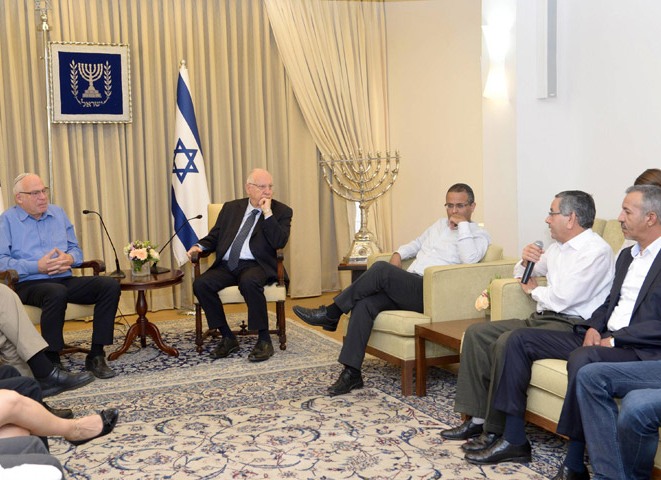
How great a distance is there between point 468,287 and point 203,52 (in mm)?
3965

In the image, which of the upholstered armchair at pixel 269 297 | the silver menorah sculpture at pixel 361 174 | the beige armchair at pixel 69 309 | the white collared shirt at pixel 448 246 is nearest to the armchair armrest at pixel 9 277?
the beige armchair at pixel 69 309

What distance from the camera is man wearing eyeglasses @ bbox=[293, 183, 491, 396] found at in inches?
196

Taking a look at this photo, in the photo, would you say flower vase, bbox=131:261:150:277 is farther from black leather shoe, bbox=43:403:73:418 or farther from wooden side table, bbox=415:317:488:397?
wooden side table, bbox=415:317:488:397

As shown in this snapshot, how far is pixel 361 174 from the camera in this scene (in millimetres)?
8016

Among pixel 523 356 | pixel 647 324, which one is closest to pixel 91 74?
pixel 523 356

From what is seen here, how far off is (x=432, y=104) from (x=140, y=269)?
3.10 m

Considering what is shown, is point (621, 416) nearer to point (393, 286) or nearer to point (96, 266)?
point (393, 286)

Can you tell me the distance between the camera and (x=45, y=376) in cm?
482

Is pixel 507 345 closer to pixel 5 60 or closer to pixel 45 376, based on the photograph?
pixel 45 376

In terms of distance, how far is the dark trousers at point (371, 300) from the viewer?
4.97 meters

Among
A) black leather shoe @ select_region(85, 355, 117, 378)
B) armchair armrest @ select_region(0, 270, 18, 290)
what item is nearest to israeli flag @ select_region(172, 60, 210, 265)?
black leather shoe @ select_region(85, 355, 117, 378)

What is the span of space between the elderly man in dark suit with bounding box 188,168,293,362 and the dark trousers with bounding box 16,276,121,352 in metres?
0.63

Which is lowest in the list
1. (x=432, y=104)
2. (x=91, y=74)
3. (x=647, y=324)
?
(x=647, y=324)

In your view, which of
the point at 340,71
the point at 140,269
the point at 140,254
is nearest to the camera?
the point at 140,254
